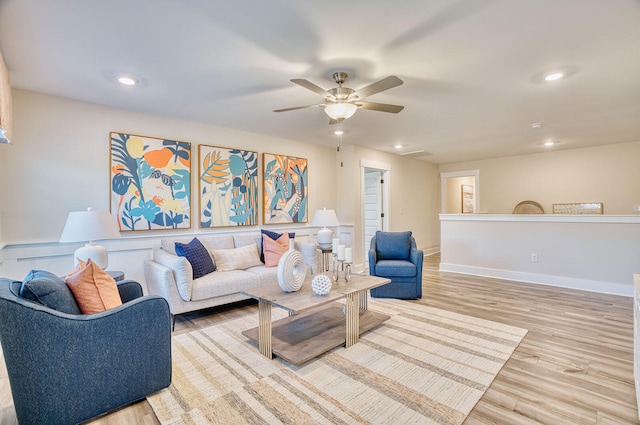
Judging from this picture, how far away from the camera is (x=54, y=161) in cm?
301

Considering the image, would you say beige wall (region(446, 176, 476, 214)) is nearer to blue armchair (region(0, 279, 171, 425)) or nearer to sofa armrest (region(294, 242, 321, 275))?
sofa armrest (region(294, 242, 321, 275))

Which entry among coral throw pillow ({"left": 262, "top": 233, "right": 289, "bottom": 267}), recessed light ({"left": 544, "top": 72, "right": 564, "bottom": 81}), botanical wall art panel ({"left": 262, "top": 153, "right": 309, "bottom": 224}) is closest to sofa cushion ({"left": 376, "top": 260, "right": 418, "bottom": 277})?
coral throw pillow ({"left": 262, "top": 233, "right": 289, "bottom": 267})

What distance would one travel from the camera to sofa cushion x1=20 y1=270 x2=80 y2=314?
5.22ft

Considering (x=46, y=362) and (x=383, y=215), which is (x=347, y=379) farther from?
(x=383, y=215)

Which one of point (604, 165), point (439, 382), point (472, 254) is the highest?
point (604, 165)

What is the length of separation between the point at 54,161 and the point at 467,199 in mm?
9059

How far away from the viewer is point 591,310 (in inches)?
135

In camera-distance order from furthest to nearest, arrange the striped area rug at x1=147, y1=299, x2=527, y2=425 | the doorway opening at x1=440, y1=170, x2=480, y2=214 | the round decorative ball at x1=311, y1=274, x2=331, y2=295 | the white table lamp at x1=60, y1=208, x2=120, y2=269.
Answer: the doorway opening at x1=440, y1=170, x2=480, y2=214, the white table lamp at x1=60, y1=208, x2=120, y2=269, the round decorative ball at x1=311, y1=274, x2=331, y2=295, the striped area rug at x1=147, y1=299, x2=527, y2=425

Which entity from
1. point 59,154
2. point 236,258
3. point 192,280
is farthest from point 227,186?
point 59,154

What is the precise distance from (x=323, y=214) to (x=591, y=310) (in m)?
3.50

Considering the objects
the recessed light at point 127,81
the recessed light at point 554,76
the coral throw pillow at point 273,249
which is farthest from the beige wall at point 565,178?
the recessed light at point 127,81

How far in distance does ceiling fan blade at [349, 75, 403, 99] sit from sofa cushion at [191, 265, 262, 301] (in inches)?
90.3

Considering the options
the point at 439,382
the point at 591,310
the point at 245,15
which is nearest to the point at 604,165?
the point at 591,310

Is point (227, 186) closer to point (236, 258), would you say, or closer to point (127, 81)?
point (236, 258)
